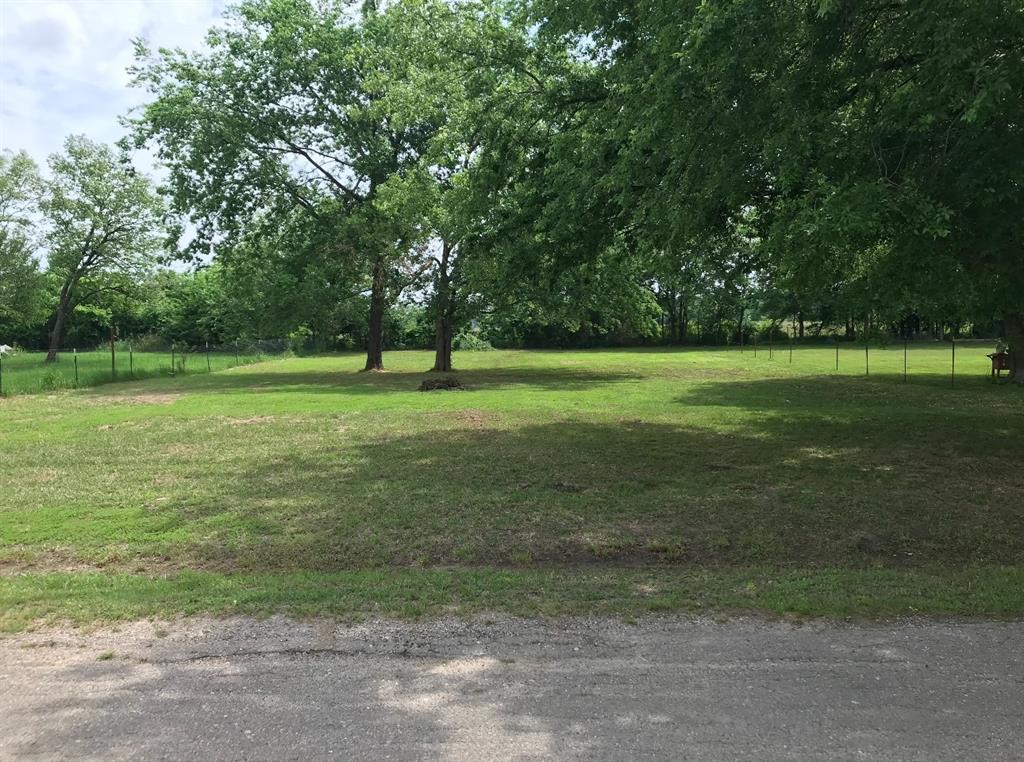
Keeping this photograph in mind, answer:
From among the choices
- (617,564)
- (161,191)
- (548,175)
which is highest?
(161,191)

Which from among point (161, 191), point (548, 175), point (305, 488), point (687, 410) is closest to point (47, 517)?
point (305, 488)

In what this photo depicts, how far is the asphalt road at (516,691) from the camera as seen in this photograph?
10.0 feet

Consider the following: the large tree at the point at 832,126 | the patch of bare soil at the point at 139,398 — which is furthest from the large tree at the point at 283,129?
the large tree at the point at 832,126

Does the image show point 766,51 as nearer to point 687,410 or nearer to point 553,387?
point 687,410

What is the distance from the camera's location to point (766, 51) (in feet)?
20.5

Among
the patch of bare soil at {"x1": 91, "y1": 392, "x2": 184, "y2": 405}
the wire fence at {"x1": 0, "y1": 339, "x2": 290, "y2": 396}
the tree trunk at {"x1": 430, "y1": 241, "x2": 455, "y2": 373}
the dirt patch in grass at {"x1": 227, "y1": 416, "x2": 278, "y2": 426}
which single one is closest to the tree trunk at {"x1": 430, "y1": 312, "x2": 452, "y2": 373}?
the tree trunk at {"x1": 430, "y1": 241, "x2": 455, "y2": 373}

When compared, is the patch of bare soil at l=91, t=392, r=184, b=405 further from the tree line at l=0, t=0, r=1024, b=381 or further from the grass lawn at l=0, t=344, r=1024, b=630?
the tree line at l=0, t=0, r=1024, b=381

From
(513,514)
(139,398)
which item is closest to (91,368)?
(139,398)

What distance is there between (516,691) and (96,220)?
53.9m

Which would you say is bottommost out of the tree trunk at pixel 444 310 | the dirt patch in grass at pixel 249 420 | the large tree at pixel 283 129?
the dirt patch in grass at pixel 249 420

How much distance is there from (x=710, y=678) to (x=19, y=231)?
54800 mm

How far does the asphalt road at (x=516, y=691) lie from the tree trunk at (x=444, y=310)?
25.0 m

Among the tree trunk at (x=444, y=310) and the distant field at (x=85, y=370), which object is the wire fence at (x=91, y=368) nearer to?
the distant field at (x=85, y=370)

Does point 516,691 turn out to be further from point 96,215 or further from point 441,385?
point 96,215
